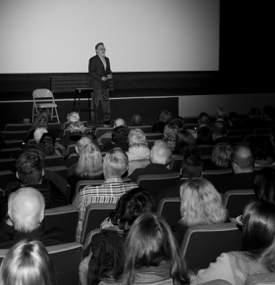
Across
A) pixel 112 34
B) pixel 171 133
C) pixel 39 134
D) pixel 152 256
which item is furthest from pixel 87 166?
pixel 112 34

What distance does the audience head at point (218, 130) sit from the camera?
19.6 ft

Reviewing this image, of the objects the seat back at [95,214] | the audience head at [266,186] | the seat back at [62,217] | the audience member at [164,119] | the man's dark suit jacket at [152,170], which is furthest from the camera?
the audience member at [164,119]

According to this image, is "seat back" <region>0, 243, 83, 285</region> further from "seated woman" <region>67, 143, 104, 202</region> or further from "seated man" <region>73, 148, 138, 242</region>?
"seated woman" <region>67, 143, 104, 202</region>

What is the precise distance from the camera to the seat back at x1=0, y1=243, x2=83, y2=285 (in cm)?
215

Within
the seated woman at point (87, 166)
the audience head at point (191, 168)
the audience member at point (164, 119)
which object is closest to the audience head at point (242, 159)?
the audience head at point (191, 168)

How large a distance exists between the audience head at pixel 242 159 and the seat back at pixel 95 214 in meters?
1.39

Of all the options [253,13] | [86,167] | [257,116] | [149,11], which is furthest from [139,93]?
[86,167]

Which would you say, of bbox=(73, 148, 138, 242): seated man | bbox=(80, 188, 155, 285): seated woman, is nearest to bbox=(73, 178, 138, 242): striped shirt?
bbox=(73, 148, 138, 242): seated man

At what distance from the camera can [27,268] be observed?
1.51 meters

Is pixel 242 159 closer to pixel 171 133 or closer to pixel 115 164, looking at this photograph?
pixel 115 164

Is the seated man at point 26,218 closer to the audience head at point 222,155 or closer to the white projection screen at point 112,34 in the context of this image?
the audience head at point 222,155

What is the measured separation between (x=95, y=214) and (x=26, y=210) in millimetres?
664

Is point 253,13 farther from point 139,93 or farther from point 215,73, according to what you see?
point 139,93

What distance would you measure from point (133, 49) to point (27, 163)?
8888mm
